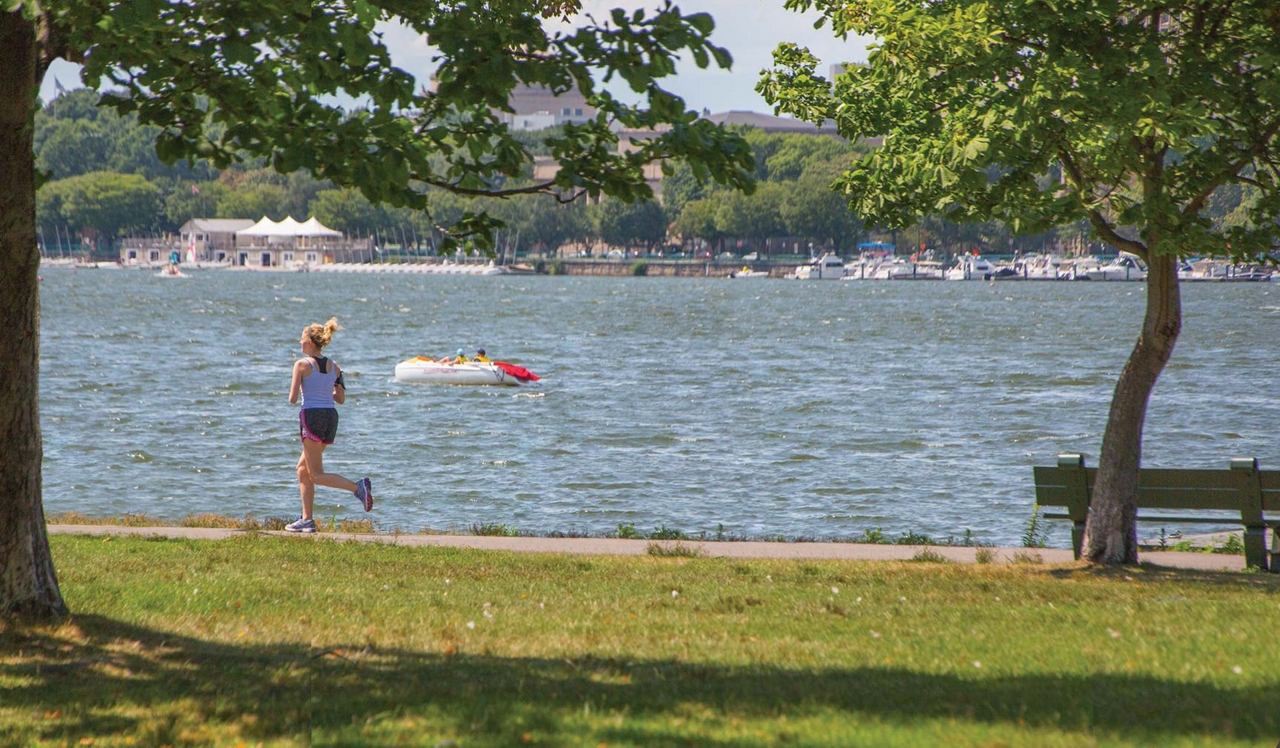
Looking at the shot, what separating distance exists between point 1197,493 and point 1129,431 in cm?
111

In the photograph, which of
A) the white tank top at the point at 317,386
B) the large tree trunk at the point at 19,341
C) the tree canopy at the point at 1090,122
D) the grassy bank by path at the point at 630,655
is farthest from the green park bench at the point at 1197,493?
the large tree trunk at the point at 19,341

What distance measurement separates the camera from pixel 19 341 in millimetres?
8375

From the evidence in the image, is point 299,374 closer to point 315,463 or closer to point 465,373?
point 315,463

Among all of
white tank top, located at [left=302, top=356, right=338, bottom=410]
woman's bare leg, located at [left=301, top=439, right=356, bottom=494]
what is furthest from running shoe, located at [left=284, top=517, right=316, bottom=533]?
white tank top, located at [left=302, top=356, right=338, bottom=410]

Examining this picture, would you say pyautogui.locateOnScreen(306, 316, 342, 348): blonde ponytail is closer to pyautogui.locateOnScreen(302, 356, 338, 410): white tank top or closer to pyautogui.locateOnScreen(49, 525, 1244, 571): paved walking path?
pyautogui.locateOnScreen(302, 356, 338, 410): white tank top

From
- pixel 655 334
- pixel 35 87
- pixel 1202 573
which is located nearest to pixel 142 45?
pixel 35 87

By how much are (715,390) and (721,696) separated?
142 feet

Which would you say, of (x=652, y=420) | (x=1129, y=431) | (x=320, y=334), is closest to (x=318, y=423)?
(x=320, y=334)

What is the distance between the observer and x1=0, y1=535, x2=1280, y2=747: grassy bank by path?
6.27 meters

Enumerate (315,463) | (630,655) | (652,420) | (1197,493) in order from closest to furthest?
(630,655) < (1197,493) < (315,463) < (652,420)

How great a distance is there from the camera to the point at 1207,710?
646cm

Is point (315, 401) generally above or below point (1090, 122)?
below

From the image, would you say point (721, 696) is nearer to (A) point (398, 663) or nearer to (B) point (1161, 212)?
(A) point (398, 663)

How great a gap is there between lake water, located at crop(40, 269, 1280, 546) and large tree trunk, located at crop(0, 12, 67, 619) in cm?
1090
